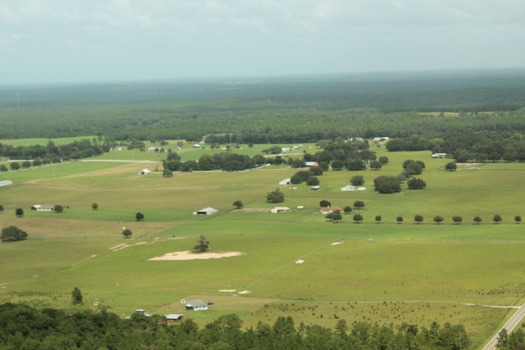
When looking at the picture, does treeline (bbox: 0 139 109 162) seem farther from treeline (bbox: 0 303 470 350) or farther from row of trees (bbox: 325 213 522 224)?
treeline (bbox: 0 303 470 350)

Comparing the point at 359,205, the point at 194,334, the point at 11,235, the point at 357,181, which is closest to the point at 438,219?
the point at 359,205

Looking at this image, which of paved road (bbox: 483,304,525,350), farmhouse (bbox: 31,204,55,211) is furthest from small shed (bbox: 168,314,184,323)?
farmhouse (bbox: 31,204,55,211)

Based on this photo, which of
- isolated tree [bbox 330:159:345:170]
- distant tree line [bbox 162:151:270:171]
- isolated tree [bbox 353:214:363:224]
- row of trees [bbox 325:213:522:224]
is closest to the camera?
row of trees [bbox 325:213:522:224]

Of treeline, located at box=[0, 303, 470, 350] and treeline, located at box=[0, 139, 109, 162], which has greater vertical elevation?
treeline, located at box=[0, 303, 470, 350]

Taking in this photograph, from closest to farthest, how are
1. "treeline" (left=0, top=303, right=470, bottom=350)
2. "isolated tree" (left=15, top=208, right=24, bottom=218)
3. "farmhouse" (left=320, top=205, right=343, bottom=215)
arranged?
"treeline" (left=0, top=303, right=470, bottom=350)
"farmhouse" (left=320, top=205, right=343, bottom=215)
"isolated tree" (left=15, top=208, right=24, bottom=218)

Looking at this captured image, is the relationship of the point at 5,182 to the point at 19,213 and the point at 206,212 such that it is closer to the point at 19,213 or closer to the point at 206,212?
the point at 19,213

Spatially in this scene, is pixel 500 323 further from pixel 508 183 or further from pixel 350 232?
pixel 508 183

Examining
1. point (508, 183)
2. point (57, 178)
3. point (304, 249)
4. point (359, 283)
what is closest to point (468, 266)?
point (359, 283)
